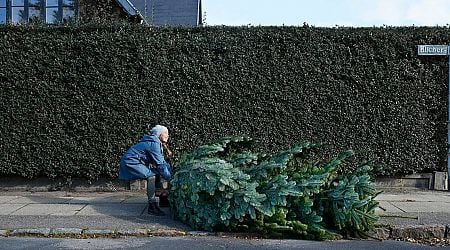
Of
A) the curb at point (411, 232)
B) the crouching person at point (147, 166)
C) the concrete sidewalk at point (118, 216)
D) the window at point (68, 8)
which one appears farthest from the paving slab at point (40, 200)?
the window at point (68, 8)

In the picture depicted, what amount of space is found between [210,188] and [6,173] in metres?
5.79

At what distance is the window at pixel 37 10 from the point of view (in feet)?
57.4

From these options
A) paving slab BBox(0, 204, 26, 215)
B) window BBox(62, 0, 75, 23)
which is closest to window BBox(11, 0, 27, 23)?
window BBox(62, 0, 75, 23)

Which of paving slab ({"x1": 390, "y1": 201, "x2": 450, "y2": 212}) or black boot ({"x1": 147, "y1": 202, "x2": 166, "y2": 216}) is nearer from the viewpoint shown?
black boot ({"x1": 147, "y1": 202, "x2": 166, "y2": 216})

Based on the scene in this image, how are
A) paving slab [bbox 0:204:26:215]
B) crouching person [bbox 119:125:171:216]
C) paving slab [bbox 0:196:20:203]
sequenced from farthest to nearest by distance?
paving slab [bbox 0:196:20:203] < paving slab [bbox 0:204:26:215] < crouching person [bbox 119:125:171:216]

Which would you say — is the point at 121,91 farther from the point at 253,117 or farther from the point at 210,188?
the point at 210,188

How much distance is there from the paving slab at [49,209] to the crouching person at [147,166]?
113cm

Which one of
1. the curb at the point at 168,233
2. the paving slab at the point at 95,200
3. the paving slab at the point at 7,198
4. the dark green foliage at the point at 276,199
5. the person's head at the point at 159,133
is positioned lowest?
the curb at the point at 168,233

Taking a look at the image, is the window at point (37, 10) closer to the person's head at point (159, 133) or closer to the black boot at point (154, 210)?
the person's head at point (159, 133)

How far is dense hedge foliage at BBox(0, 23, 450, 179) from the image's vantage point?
1161 cm

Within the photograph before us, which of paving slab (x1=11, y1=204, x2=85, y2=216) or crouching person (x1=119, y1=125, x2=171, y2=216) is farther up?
crouching person (x1=119, y1=125, x2=171, y2=216)

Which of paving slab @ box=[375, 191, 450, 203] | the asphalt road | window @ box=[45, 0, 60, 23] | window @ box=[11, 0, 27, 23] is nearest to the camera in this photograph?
the asphalt road

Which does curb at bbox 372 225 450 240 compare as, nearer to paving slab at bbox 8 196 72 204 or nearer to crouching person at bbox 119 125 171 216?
crouching person at bbox 119 125 171 216

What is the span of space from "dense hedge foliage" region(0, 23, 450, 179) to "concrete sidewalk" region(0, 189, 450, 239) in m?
0.98
